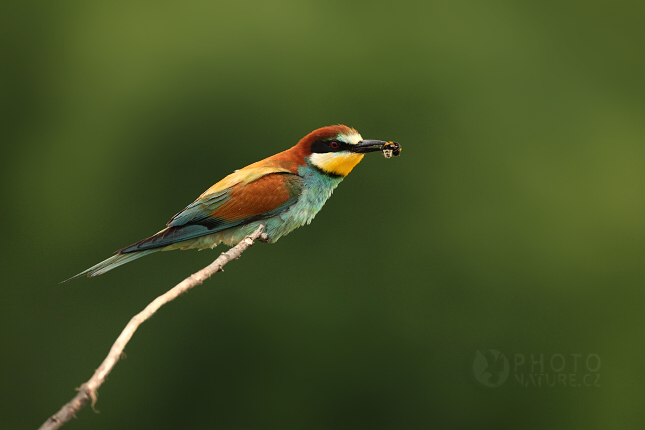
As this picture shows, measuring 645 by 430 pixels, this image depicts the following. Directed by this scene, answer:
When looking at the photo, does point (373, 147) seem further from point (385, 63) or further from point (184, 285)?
point (385, 63)

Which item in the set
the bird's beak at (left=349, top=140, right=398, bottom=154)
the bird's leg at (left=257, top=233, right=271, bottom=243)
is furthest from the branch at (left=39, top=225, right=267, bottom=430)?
the bird's beak at (left=349, top=140, right=398, bottom=154)

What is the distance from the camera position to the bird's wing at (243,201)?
2.63 metres

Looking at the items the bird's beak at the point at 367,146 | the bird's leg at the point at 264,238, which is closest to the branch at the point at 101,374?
the bird's leg at the point at 264,238

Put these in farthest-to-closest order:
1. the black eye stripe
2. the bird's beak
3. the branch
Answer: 1. the black eye stripe
2. the bird's beak
3. the branch

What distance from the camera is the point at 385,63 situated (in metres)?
9.04

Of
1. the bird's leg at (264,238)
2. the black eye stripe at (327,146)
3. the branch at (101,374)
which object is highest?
the black eye stripe at (327,146)

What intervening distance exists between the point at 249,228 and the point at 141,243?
559mm

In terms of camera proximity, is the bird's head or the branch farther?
the bird's head

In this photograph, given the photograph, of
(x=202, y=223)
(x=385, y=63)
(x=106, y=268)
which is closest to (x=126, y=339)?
(x=106, y=268)

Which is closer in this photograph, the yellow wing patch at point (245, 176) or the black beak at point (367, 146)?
the black beak at point (367, 146)

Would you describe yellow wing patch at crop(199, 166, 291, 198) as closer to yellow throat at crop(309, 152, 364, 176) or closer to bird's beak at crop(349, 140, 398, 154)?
yellow throat at crop(309, 152, 364, 176)

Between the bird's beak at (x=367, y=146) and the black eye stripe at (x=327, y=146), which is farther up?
the black eye stripe at (x=327, y=146)

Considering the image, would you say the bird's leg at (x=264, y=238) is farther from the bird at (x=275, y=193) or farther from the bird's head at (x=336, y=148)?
the bird's head at (x=336, y=148)

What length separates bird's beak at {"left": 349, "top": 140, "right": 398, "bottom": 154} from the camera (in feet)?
8.32
